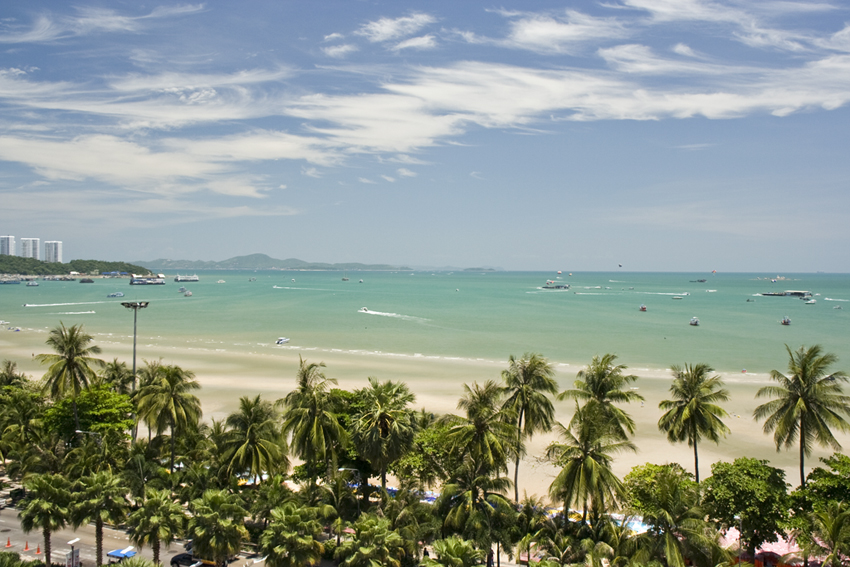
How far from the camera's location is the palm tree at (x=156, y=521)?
1947 cm

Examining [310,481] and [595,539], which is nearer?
[595,539]

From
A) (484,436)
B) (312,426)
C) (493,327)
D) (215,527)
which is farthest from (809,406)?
(493,327)

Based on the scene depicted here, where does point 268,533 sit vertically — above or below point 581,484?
below

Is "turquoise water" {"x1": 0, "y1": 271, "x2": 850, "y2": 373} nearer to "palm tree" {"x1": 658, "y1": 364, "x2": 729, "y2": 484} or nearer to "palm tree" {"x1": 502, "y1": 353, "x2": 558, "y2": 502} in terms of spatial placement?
"palm tree" {"x1": 658, "y1": 364, "x2": 729, "y2": 484}

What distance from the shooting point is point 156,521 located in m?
19.4

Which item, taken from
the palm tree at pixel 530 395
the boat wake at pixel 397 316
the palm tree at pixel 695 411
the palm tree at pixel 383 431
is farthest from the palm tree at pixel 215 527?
the boat wake at pixel 397 316

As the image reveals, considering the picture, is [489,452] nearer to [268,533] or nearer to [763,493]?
[268,533]

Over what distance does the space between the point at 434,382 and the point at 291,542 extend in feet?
126

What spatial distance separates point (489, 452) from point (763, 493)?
11.0m

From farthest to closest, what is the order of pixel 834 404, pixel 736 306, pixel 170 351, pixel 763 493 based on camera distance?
pixel 736 306 < pixel 170 351 < pixel 834 404 < pixel 763 493

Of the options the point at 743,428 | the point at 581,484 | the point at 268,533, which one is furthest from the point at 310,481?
the point at 743,428

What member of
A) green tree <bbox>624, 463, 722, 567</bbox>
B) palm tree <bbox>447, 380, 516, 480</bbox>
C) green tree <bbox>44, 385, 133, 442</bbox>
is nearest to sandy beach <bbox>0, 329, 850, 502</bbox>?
palm tree <bbox>447, 380, 516, 480</bbox>

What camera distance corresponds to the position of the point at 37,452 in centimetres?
2722

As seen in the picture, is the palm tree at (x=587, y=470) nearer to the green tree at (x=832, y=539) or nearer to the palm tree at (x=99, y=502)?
the green tree at (x=832, y=539)
